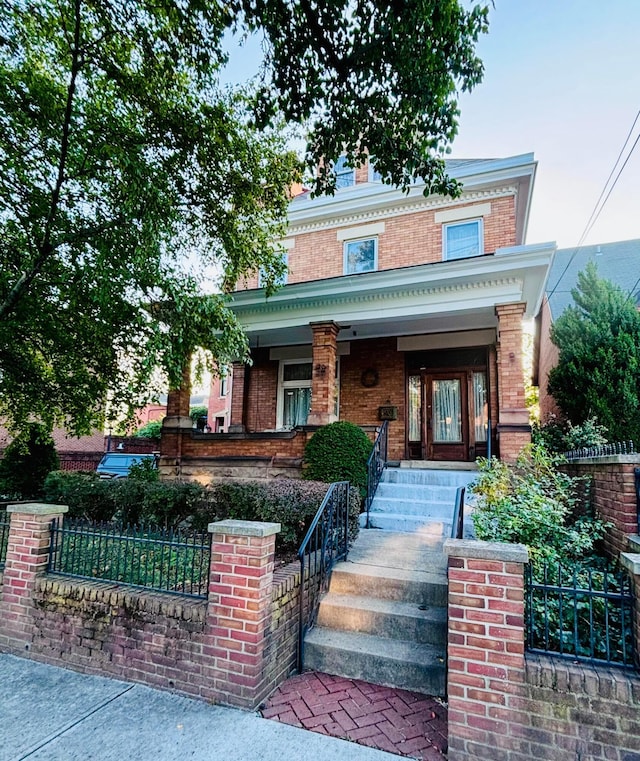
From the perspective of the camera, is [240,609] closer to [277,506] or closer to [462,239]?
[277,506]

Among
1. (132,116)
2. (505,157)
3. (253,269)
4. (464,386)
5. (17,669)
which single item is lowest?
(17,669)

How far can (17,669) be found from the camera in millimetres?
3492

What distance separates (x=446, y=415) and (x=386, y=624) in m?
7.20

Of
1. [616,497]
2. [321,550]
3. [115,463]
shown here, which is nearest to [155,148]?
[321,550]

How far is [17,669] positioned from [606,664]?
4.27 m

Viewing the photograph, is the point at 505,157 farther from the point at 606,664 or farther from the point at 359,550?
the point at 606,664

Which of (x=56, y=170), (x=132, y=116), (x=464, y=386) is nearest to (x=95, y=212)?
(x=56, y=170)

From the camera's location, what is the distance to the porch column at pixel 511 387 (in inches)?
279

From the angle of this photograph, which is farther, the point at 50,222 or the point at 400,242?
the point at 400,242

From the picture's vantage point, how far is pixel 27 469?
8516 millimetres

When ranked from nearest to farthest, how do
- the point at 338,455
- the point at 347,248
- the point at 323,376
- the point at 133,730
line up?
the point at 133,730, the point at 338,455, the point at 323,376, the point at 347,248

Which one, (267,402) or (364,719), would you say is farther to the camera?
(267,402)

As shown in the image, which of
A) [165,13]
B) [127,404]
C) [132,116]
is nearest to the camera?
[165,13]

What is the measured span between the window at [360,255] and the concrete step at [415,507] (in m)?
6.49
